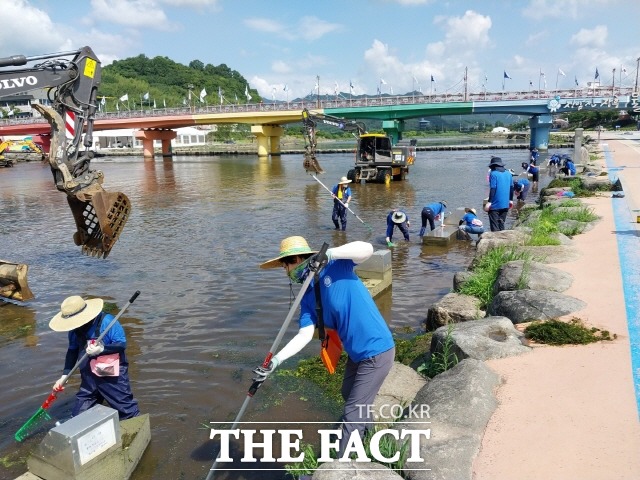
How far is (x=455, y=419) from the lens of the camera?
3836mm

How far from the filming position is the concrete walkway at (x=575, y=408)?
3.29 meters

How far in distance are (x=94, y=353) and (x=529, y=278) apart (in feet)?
17.5

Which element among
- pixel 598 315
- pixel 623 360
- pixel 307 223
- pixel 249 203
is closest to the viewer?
pixel 623 360

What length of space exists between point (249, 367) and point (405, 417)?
2854mm

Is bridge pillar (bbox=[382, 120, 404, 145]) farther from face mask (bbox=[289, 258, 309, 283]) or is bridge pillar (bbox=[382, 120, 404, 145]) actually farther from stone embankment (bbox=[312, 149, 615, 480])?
face mask (bbox=[289, 258, 309, 283])

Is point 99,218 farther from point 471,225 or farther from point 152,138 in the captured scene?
point 152,138

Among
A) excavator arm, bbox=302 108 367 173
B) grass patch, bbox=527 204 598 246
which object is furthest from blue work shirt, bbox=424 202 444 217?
excavator arm, bbox=302 108 367 173

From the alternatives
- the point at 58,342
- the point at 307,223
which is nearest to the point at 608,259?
the point at 58,342

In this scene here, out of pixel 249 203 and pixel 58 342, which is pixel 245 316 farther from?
pixel 249 203

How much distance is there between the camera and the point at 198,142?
300 ft

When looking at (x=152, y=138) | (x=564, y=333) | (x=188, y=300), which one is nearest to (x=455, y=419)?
(x=564, y=333)

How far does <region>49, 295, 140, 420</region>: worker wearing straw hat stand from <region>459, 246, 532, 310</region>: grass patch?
4762 mm

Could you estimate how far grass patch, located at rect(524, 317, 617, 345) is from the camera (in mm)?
5117

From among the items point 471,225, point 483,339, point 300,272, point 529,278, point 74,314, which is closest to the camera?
point 300,272
